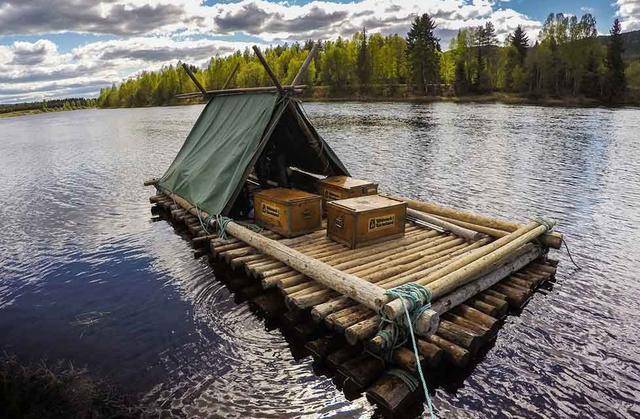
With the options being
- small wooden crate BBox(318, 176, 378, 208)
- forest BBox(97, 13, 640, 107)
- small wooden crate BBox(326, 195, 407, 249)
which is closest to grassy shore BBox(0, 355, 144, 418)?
small wooden crate BBox(326, 195, 407, 249)

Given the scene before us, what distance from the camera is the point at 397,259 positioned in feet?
30.8

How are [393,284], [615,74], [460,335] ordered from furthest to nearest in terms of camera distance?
[615,74] < [393,284] < [460,335]

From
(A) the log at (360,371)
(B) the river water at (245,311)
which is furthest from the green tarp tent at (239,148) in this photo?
(A) the log at (360,371)

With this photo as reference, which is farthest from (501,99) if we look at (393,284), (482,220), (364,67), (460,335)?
(460,335)

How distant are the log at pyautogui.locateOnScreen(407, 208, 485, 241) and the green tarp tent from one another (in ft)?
9.61

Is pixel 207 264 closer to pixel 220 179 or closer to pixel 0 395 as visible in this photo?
pixel 220 179

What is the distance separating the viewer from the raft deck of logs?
6.80 m

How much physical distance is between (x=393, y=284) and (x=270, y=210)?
4.64 metres

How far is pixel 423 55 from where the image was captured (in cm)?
9919

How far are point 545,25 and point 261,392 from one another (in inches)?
5128

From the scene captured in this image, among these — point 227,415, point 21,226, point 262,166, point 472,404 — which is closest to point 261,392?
point 227,415

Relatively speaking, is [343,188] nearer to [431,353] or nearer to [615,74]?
[431,353]

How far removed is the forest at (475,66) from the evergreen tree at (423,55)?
23 cm

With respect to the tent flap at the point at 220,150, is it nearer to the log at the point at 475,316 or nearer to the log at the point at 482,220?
the log at the point at 482,220
